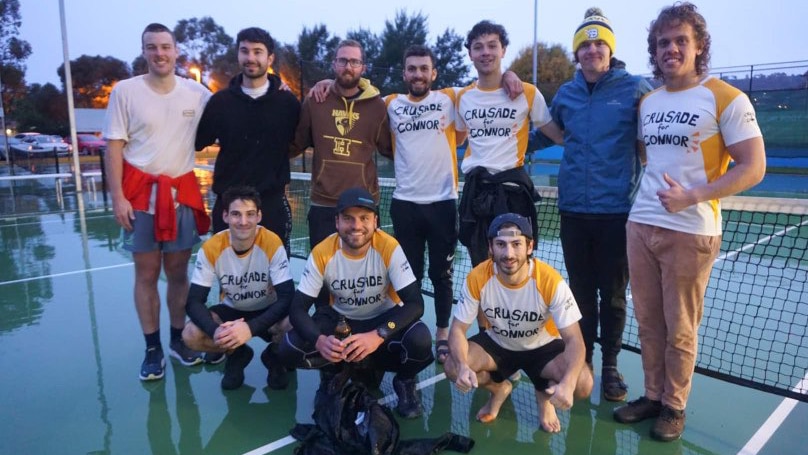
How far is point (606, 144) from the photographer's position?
339 cm

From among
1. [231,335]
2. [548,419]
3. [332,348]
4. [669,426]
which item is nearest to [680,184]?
[669,426]

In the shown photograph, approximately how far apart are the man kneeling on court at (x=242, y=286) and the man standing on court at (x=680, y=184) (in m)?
2.10

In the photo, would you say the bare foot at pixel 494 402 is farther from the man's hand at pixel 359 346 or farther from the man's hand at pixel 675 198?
the man's hand at pixel 675 198

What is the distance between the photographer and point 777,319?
16.4 feet

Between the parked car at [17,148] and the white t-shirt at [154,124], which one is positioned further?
the parked car at [17,148]

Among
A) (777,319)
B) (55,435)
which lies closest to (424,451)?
(55,435)

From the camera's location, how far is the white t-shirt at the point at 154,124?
12.4 feet

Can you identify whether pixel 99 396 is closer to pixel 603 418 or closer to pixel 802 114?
pixel 603 418

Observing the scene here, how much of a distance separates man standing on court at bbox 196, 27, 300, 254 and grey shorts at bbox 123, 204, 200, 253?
0.80 ft

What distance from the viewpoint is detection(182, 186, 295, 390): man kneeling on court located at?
12.0 feet

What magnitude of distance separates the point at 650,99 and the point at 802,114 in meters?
16.6

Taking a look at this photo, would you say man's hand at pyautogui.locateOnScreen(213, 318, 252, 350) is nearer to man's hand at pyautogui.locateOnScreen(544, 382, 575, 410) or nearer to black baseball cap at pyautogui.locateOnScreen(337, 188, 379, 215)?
black baseball cap at pyautogui.locateOnScreen(337, 188, 379, 215)

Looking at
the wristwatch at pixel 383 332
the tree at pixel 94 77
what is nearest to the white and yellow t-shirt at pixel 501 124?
the wristwatch at pixel 383 332

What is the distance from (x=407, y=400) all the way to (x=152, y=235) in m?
2.00
